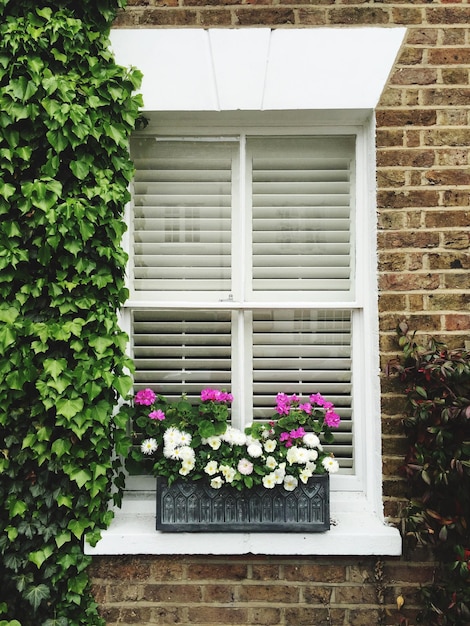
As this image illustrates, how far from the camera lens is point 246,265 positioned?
9.00 ft

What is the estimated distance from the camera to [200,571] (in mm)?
2477

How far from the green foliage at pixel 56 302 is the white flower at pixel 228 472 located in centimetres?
50

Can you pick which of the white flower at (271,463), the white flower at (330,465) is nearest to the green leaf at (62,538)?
the white flower at (271,463)

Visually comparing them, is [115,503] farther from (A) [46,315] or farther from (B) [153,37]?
(B) [153,37]

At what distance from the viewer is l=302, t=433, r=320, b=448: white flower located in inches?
96.6

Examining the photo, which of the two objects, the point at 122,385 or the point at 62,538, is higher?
the point at 122,385

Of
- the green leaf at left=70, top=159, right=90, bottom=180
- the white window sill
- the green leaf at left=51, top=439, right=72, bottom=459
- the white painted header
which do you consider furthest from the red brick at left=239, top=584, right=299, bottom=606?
the white painted header

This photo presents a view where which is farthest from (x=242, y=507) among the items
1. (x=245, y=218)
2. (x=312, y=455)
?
(x=245, y=218)

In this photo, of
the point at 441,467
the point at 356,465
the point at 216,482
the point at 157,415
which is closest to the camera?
the point at 441,467

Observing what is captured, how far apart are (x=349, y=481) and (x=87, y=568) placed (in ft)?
4.31

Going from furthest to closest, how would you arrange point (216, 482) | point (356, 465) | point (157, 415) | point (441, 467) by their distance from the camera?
point (356, 465), point (157, 415), point (216, 482), point (441, 467)

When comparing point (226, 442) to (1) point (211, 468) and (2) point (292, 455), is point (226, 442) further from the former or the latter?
(2) point (292, 455)

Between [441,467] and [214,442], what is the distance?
988 mm

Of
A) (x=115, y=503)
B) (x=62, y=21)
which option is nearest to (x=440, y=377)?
(x=115, y=503)
